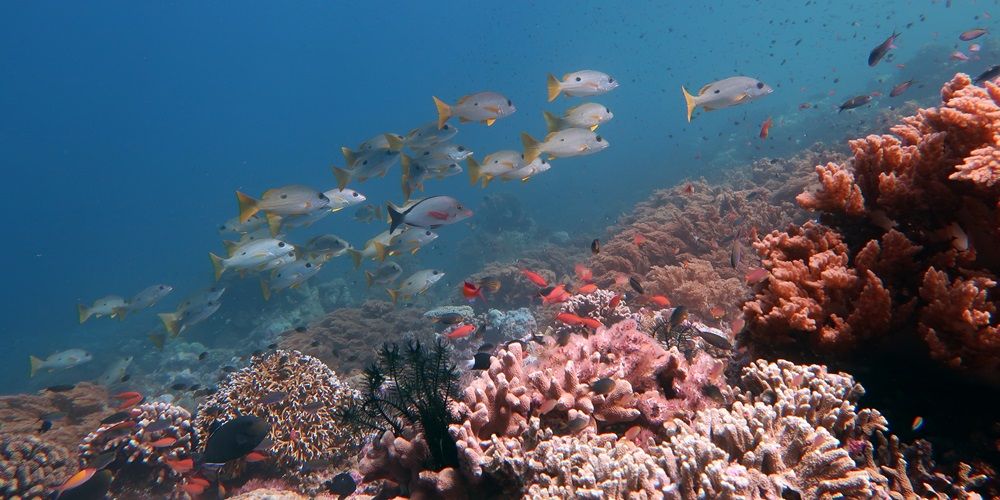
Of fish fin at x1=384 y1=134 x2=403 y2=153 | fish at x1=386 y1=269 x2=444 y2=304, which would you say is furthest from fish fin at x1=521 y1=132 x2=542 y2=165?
fish at x1=386 y1=269 x2=444 y2=304

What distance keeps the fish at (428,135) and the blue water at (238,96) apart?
166ft

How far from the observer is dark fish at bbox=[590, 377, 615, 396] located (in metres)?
3.11

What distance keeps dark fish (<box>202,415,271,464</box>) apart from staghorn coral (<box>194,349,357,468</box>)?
1.14 m

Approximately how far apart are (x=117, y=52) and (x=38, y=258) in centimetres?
5739

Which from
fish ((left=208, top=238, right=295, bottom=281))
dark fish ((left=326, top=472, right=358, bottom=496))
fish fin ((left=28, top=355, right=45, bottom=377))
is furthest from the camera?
fish fin ((left=28, top=355, right=45, bottom=377))

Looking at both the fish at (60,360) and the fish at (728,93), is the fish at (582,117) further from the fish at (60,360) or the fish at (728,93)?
the fish at (60,360)

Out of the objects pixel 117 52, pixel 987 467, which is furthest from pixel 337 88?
pixel 987 467

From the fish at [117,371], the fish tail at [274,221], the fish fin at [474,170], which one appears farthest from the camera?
the fish at [117,371]

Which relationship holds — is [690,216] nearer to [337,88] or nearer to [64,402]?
[64,402]

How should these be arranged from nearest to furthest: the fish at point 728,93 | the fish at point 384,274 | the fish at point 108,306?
the fish at point 728,93
the fish at point 384,274
the fish at point 108,306

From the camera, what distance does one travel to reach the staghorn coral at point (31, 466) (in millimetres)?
6355

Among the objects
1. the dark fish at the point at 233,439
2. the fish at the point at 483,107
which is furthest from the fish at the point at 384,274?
the dark fish at the point at 233,439

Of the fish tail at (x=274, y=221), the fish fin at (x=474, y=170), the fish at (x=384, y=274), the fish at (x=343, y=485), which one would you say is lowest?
the fish at (x=343, y=485)

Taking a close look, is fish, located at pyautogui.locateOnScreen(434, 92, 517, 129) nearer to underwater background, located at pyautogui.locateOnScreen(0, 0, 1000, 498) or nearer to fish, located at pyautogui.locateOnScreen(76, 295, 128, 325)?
fish, located at pyautogui.locateOnScreen(76, 295, 128, 325)
